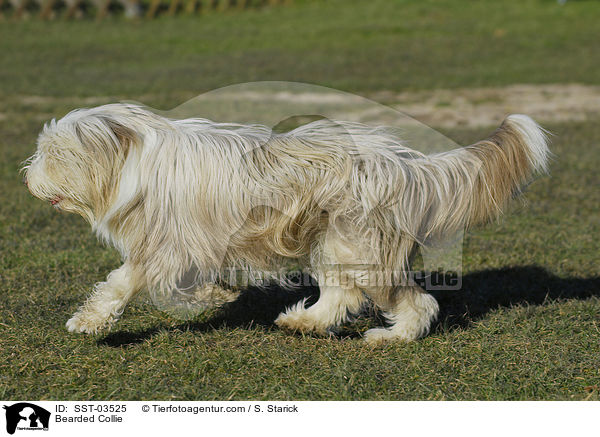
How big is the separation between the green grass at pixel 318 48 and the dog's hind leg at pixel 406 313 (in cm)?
1048

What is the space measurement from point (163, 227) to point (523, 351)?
89.7 inches

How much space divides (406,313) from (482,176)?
95 centimetres

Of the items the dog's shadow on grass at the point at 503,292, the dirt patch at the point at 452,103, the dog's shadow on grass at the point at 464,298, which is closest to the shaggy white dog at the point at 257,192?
the dog's shadow on grass at the point at 464,298

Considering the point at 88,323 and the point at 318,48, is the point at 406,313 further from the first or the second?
the point at 318,48

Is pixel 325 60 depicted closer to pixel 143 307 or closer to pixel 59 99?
pixel 59 99

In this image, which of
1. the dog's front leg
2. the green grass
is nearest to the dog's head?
the dog's front leg

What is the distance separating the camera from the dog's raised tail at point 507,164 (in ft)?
14.5

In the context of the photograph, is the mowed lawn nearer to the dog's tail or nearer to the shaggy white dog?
the shaggy white dog

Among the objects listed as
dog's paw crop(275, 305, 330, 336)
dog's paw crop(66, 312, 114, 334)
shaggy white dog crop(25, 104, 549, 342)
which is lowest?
dog's paw crop(275, 305, 330, 336)

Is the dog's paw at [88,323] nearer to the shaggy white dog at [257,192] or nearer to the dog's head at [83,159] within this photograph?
the shaggy white dog at [257,192]

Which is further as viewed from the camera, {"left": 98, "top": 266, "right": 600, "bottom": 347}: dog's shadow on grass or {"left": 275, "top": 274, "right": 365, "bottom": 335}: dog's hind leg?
{"left": 98, "top": 266, "right": 600, "bottom": 347}: dog's shadow on grass

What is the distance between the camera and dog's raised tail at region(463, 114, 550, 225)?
4406 mm
